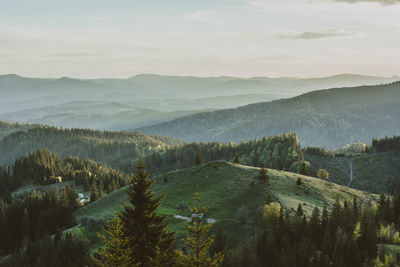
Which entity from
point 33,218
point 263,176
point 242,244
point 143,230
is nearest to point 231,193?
point 263,176

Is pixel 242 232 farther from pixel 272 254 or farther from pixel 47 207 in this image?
pixel 47 207

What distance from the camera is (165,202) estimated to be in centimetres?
11256

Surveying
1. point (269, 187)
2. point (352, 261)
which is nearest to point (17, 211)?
point (269, 187)

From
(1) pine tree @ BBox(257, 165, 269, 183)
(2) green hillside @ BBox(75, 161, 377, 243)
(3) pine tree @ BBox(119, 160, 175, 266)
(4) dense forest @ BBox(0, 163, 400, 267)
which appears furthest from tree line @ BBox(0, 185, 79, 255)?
(3) pine tree @ BBox(119, 160, 175, 266)

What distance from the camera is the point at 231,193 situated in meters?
106

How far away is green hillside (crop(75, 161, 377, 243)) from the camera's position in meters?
94.3

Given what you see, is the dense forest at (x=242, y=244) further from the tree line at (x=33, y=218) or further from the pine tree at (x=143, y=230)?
the tree line at (x=33, y=218)

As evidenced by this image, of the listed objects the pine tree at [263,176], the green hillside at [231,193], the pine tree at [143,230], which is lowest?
the green hillside at [231,193]

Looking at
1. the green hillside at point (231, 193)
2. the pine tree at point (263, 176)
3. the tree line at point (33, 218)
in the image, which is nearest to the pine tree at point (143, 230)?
the green hillside at point (231, 193)

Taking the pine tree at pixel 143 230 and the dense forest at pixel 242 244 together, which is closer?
the dense forest at pixel 242 244

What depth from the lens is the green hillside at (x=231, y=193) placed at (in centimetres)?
9426

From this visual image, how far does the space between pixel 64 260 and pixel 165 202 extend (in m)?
32.0

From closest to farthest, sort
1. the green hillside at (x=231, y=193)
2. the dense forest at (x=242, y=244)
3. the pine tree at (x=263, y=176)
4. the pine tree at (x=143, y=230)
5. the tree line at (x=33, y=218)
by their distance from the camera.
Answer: the dense forest at (x=242, y=244), the pine tree at (x=143, y=230), the green hillside at (x=231, y=193), the pine tree at (x=263, y=176), the tree line at (x=33, y=218)

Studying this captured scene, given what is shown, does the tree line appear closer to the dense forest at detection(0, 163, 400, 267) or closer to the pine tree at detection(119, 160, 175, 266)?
the dense forest at detection(0, 163, 400, 267)
